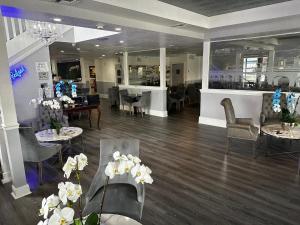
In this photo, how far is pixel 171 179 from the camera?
3.31 m

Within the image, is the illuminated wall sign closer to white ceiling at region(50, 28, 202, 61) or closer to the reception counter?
white ceiling at region(50, 28, 202, 61)

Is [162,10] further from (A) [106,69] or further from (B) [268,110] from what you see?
(A) [106,69]

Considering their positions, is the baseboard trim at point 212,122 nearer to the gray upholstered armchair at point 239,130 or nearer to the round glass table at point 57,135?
the gray upholstered armchair at point 239,130

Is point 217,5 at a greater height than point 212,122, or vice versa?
point 217,5

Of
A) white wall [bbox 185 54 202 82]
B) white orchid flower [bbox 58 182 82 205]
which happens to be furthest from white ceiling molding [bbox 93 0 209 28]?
white wall [bbox 185 54 202 82]

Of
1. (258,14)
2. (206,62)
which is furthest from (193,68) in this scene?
(258,14)

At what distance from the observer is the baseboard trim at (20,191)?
2.95 meters

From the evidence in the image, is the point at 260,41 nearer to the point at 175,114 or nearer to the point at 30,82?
the point at 175,114

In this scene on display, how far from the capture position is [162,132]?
5820 millimetres

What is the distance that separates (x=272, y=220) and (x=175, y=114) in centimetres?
588

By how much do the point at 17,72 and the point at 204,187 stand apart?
543 cm

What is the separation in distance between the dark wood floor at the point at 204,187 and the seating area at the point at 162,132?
17mm

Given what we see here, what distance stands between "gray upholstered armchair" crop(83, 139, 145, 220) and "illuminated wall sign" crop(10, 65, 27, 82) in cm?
438

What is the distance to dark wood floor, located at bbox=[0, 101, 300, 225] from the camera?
8.09 feet
